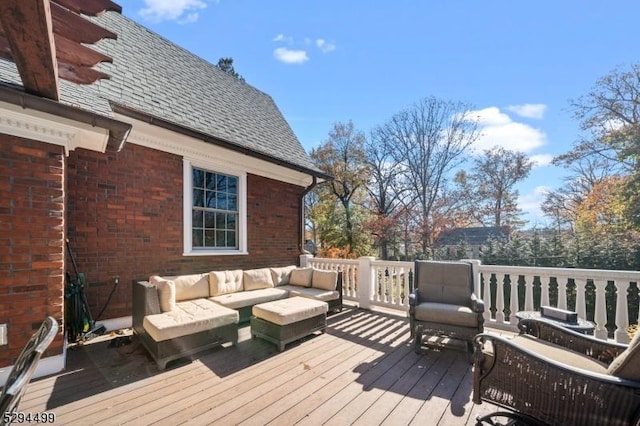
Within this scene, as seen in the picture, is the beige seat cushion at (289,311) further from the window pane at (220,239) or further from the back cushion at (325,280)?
the window pane at (220,239)

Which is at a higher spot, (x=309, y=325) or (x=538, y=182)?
(x=538, y=182)

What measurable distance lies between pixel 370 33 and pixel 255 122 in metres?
3.78

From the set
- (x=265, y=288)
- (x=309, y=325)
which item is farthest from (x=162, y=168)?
(x=309, y=325)

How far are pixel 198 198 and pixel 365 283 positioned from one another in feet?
12.1

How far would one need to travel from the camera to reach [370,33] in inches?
282

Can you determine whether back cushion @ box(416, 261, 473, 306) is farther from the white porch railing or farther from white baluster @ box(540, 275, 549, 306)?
white baluster @ box(540, 275, 549, 306)

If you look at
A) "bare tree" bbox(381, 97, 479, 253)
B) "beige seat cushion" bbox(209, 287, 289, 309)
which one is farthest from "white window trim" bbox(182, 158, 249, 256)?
"bare tree" bbox(381, 97, 479, 253)

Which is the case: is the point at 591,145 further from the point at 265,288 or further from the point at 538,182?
the point at 265,288

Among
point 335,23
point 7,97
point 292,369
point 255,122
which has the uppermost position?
point 335,23

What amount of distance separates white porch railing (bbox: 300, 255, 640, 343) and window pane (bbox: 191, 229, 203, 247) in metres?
2.65

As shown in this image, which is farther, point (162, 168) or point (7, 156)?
point (162, 168)

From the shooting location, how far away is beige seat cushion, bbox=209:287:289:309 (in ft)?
14.2

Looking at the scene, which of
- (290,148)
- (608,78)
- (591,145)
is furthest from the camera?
(591,145)

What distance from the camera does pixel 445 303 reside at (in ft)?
12.6
